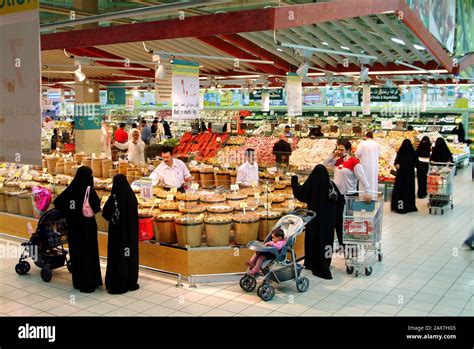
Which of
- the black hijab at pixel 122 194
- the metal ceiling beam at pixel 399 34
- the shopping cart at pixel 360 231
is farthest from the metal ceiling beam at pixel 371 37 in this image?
the black hijab at pixel 122 194

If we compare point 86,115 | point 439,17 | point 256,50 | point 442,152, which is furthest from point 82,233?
point 86,115

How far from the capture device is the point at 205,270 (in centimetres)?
774

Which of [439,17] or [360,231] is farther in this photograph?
[439,17]

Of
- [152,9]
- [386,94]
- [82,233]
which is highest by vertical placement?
[152,9]

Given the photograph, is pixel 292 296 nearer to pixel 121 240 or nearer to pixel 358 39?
pixel 121 240

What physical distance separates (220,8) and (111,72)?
5.54 m

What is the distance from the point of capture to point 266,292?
271 inches

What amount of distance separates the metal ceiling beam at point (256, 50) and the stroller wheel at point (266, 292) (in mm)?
5420

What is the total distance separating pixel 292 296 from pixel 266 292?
41 cm

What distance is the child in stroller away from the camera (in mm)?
7078

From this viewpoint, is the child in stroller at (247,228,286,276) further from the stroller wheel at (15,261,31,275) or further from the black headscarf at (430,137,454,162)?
the black headscarf at (430,137,454,162)

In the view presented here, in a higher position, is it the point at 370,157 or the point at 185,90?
the point at 185,90
